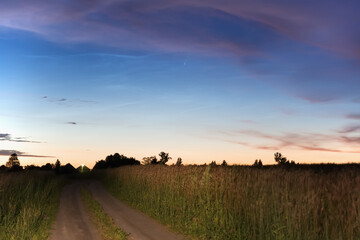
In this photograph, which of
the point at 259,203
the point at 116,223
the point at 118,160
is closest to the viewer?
the point at 259,203

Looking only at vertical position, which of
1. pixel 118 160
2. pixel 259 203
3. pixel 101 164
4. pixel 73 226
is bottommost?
pixel 73 226

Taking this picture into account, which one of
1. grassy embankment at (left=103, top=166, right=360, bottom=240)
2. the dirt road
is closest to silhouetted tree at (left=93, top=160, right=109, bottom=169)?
the dirt road

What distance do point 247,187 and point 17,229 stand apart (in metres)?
10.8

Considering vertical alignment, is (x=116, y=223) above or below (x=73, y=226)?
above

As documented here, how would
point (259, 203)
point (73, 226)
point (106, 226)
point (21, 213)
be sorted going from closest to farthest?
point (259, 203)
point (21, 213)
point (106, 226)
point (73, 226)

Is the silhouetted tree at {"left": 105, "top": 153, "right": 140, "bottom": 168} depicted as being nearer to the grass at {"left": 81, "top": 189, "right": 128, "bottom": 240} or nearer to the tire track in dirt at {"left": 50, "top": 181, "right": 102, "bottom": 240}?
the tire track in dirt at {"left": 50, "top": 181, "right": 102, "bottom": 240}

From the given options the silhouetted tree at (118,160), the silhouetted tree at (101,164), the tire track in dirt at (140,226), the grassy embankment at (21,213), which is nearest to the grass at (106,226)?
the tire track in dirt at (140,226)

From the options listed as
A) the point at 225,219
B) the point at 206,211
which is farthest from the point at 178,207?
the point at 225,219

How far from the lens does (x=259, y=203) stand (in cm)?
1337

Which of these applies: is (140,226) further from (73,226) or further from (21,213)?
(21,213)

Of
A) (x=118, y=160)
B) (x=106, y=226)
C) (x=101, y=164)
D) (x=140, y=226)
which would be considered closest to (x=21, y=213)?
(x=106, y=226)

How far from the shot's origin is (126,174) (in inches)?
1549

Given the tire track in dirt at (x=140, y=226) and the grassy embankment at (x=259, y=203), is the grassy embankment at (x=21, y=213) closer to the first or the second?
the tire track in dirt at (x=140, y=226)

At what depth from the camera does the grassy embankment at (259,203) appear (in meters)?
10.0
